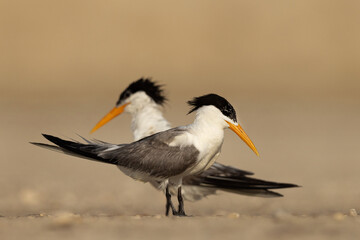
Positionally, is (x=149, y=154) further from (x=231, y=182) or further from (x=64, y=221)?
(x=64, y=221)

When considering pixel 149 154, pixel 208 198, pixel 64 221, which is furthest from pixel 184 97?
pixel 64 221

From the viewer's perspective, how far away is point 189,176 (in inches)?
354

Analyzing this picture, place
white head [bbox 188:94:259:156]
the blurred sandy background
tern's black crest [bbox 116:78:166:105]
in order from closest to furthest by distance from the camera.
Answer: the blurred sandy background < white head [bbox 188:94:259:156] < tern's black crest [bbox 116:78:166:105]

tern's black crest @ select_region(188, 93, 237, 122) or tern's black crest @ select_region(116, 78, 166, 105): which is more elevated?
tern's black crest @ select_region(116, 78, 166, 105)

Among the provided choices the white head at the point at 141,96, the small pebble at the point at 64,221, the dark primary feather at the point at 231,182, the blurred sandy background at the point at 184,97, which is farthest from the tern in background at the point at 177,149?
the white head at the point at 141,96

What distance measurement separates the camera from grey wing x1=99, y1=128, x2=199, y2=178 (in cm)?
788

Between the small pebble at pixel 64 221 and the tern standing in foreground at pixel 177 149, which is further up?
the tern standing in foreground at pixel 177 149

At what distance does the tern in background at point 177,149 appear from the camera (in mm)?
7910

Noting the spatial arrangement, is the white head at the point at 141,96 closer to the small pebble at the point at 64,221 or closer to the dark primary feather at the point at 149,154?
the dark primary feather at the point at 149,154

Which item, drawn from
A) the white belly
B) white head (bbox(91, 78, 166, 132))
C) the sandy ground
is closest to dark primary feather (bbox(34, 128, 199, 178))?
the white belly

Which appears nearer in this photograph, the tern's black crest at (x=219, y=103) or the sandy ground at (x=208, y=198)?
the sandy ground at (x=208, y=198)

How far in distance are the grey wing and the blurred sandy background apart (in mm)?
957

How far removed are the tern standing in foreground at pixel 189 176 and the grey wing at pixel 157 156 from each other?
29 cm

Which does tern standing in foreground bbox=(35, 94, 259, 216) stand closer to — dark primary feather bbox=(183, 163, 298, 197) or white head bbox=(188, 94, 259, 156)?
white head bbox=(188, 94, 259, 156)
